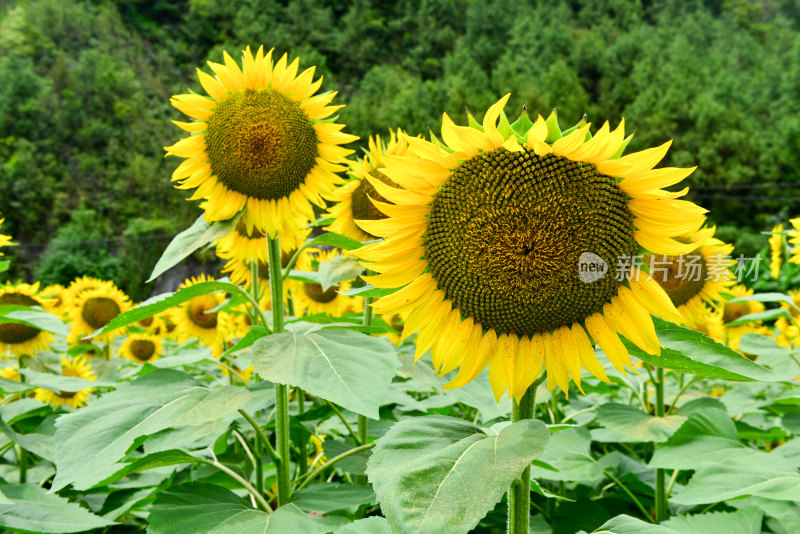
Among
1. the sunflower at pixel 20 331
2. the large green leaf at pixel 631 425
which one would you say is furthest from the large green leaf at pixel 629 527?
the sunflower at pixel 20 331

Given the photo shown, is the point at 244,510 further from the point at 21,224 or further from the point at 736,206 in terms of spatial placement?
the point at 21,224

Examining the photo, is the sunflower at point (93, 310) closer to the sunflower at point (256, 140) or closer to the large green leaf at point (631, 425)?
the sunflower at point (256, 140)

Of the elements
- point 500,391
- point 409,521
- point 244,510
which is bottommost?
point 244,510

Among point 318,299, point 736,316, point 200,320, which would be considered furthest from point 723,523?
point 200,320

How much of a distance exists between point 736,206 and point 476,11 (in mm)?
31194

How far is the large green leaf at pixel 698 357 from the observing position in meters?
0.96

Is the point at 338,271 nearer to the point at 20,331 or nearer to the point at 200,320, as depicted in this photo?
the point at 20,331

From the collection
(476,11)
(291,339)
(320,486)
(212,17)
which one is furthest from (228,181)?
(212,17)

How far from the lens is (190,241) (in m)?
1.73

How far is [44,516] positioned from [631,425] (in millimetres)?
1659

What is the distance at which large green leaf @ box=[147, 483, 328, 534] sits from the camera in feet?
4.29

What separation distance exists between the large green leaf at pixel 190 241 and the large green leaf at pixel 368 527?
2.53 ft

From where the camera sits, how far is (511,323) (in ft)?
3.48

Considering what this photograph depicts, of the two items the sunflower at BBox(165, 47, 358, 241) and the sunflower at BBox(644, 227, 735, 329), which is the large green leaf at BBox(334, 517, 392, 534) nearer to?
the sunflower at BBox(165, 47, 358, 241)
